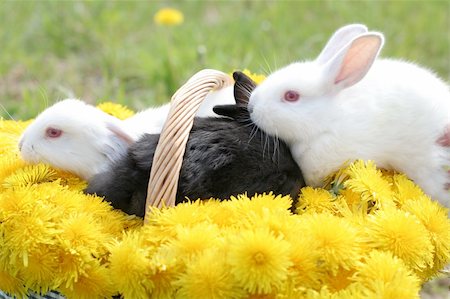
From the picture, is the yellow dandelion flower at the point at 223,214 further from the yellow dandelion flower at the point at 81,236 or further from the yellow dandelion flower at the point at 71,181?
the yellow dandelion flower at the point at 71,181

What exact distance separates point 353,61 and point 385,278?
702mm

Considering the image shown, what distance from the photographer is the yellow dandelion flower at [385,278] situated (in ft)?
4.57

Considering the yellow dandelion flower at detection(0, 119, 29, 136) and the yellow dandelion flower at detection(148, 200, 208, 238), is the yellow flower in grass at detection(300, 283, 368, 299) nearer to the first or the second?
the yellow dandelion flower at detection(148, 200, 208, 238)

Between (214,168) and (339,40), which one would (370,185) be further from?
(339,40)

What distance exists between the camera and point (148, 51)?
155 inches

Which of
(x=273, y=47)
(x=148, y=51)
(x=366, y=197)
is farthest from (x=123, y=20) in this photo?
(x=366, y=197)

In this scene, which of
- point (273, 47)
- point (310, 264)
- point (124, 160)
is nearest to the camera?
point (310, 264)

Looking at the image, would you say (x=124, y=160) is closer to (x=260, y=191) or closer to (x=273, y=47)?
(x=260, y=191)

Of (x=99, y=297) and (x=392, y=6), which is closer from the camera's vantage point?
(x=99, y=297)

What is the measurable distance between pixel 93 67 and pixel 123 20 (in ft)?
1.54

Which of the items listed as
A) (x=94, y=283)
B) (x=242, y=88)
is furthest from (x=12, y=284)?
(x=242, y=88)

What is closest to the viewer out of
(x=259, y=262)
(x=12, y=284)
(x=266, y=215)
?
(x=259, y=262)

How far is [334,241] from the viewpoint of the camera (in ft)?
4.79

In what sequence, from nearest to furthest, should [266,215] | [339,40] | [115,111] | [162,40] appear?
[266,215] < [339,40] < [115,111] < [162,40]
